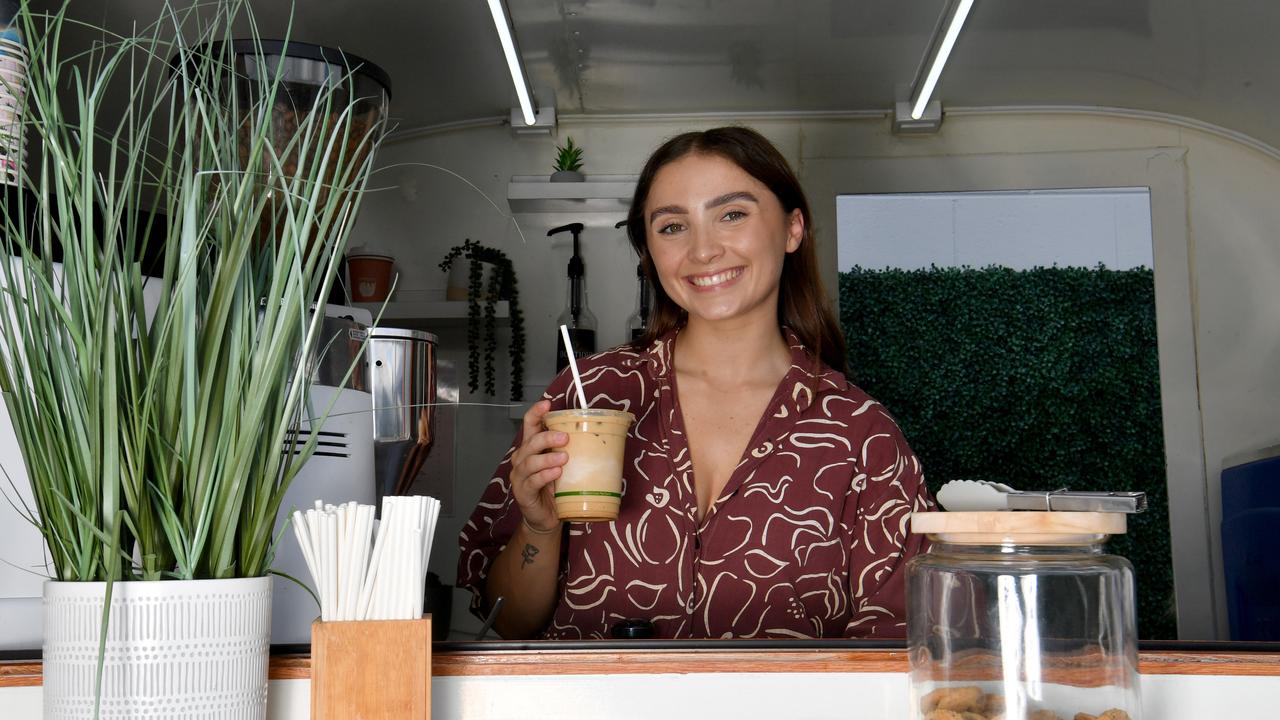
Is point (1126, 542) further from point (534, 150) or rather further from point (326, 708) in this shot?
point (326, 708)

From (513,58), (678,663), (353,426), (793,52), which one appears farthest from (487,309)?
(678,663)

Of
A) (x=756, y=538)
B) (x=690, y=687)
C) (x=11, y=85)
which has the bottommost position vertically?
(x=690, y=687)

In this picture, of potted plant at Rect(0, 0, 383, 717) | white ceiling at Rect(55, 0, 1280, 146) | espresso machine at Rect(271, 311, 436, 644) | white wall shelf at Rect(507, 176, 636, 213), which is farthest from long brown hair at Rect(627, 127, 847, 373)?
white wall shelf at Rect(507, 176, 636, 213)

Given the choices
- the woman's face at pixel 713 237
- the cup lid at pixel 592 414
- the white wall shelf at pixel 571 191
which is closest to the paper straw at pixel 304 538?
the cup lid at pixel 592 414

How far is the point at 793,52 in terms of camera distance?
3.33 m

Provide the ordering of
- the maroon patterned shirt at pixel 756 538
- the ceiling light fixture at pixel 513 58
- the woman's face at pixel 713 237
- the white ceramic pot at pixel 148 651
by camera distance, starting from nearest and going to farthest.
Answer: the white ceramic pot at pixel 148 651, the maroon patterned shirt at pixel 756 538, the woman's face at pixel 713 237, the ceiling light fixture at pixel 513 58

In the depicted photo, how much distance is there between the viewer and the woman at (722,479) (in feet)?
4.67

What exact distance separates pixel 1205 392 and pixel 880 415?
108 inches

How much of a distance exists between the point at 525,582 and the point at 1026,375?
112 inches

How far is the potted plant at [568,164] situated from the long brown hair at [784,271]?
6.06 feet

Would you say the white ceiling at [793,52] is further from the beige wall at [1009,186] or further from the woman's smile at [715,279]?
the woman's smile at [715,279]

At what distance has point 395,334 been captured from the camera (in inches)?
62.1

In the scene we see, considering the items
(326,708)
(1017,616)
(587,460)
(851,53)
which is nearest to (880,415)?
(587,460)

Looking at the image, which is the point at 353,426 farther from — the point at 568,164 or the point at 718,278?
the point at 568,164
